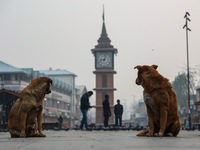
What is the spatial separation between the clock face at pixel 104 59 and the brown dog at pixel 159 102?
3118 inches

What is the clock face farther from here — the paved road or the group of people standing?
the paved road

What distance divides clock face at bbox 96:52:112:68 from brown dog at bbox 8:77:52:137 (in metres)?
79.1

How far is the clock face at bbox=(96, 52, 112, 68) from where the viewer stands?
3519 inches

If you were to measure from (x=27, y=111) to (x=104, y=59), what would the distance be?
79.7 metres

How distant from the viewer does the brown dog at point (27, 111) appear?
996 cm

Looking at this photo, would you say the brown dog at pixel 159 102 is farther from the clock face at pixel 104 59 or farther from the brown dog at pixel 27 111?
the clock face at pixel 104 59

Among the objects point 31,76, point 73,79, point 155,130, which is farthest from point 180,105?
point 155,130

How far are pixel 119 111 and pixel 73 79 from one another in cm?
11062

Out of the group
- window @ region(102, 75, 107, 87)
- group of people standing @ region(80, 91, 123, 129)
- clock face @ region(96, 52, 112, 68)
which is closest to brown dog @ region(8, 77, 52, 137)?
group of people standing @ region(80, 91, 123, 129)

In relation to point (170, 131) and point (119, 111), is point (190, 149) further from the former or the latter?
point (119, 111)

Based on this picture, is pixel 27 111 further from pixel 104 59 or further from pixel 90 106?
pixel 104 59

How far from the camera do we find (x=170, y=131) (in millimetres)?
10141

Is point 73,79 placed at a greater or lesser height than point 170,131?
greater

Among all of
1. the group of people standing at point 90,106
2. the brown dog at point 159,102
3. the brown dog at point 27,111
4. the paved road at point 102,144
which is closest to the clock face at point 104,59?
the group of people standing at point 90,106
